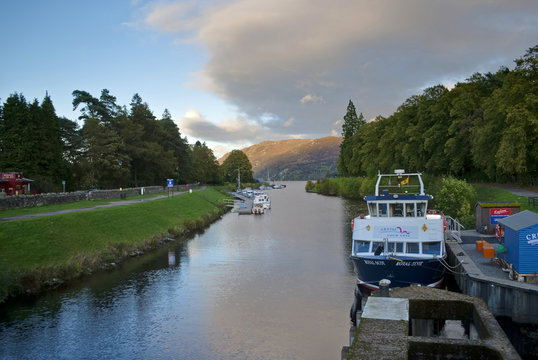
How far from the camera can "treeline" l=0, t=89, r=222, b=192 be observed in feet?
228

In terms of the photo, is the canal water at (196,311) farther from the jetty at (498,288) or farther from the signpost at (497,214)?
the signpost at (497,214)

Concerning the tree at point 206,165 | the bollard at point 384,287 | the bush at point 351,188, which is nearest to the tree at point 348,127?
the bush at point 351,188

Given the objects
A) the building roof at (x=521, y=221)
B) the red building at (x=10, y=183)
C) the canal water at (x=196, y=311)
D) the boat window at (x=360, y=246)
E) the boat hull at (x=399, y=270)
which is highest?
the red building at (x=10, y=183)

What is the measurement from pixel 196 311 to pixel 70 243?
16.5m

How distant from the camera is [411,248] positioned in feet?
91.7

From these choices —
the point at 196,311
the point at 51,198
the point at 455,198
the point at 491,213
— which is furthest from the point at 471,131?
the point at 51,198

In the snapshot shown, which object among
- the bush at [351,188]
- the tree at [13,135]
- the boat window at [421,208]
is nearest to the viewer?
the boat window at [421,208]

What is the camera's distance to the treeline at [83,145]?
69438mm

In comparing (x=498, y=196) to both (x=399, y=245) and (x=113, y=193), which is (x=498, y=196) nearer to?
(x=399, y=245)

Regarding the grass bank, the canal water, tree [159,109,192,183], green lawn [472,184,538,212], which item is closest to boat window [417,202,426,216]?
the canal water

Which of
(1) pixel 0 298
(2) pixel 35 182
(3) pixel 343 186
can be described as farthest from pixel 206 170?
(1) pixel 0 298

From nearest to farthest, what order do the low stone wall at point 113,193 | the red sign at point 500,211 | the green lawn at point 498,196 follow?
1. the red sign at point 500,211
2. the green lawn at point 498,196
3. the low stone wall at point 113,193

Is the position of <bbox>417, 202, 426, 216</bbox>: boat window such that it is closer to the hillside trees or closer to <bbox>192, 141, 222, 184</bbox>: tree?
the hillside trees

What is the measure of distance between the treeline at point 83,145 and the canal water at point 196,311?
4291cm
